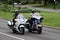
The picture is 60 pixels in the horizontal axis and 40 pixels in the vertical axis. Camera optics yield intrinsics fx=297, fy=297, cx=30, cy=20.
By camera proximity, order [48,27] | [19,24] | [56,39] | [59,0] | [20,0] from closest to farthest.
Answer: [56,39], [19,24], [48,27], [59,0], [20,0]

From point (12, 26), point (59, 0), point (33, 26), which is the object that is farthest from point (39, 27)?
point (59, 0)

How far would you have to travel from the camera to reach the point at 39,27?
19375 millimetres

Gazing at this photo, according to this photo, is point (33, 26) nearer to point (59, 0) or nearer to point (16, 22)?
point (16, 22)

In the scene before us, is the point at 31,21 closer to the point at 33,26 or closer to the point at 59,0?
the point at 33,26

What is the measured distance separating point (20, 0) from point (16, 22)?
248 ft

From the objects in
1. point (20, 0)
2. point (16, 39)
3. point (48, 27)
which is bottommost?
point (20, 0)

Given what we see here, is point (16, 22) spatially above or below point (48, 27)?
above

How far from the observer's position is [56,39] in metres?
16.5

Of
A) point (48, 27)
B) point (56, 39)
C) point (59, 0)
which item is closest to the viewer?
point (56, 39)

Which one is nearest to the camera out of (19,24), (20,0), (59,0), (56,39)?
(56,39)

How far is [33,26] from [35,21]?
0.36 m

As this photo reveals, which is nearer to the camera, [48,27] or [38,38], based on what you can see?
[38,38]

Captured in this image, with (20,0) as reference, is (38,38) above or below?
above

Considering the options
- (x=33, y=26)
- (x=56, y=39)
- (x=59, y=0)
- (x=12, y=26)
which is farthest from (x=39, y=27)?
(x=59, y=0)
